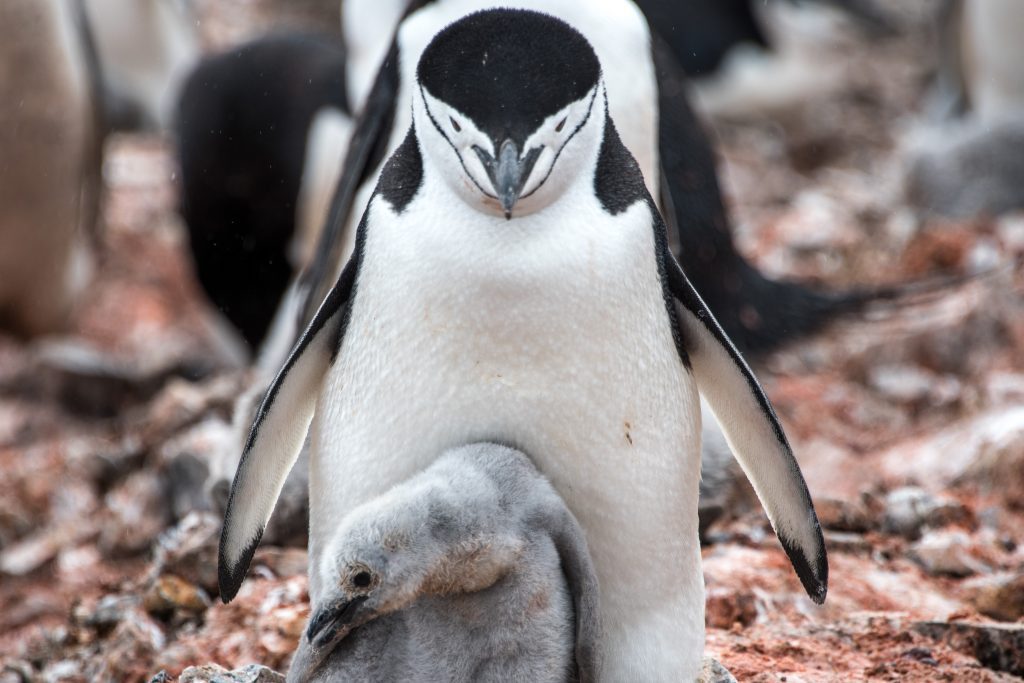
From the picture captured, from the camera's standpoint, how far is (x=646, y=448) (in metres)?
2.70

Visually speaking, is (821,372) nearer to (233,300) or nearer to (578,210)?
(233,300)

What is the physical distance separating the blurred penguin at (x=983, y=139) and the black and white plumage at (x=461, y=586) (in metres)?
5.33

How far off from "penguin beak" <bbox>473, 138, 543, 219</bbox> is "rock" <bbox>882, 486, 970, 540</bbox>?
1.87m

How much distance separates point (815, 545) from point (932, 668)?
1.32 ft

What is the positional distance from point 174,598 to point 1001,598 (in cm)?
189

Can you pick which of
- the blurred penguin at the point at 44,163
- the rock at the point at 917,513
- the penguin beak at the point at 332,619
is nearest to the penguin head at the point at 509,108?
the penguin beak at the point at 332,619

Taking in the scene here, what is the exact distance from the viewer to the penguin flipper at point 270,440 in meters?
2.83

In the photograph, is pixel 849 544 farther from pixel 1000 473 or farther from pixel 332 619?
pixel 332 619

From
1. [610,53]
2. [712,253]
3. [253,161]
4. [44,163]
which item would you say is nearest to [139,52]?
[44,163]

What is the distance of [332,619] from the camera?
2.47 metres

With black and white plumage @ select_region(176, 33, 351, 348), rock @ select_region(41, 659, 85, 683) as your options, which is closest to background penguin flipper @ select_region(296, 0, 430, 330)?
rock @ select_region(41, 659, 85, 683)

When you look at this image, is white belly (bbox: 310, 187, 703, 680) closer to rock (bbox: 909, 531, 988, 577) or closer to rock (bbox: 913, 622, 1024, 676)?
rock (bbox: 913, 622, 1024, 676)

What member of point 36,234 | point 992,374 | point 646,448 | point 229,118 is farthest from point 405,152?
point 36,234

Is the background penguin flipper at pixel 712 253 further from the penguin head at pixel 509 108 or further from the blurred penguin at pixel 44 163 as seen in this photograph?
the blurred penguin at pixel 44 163
